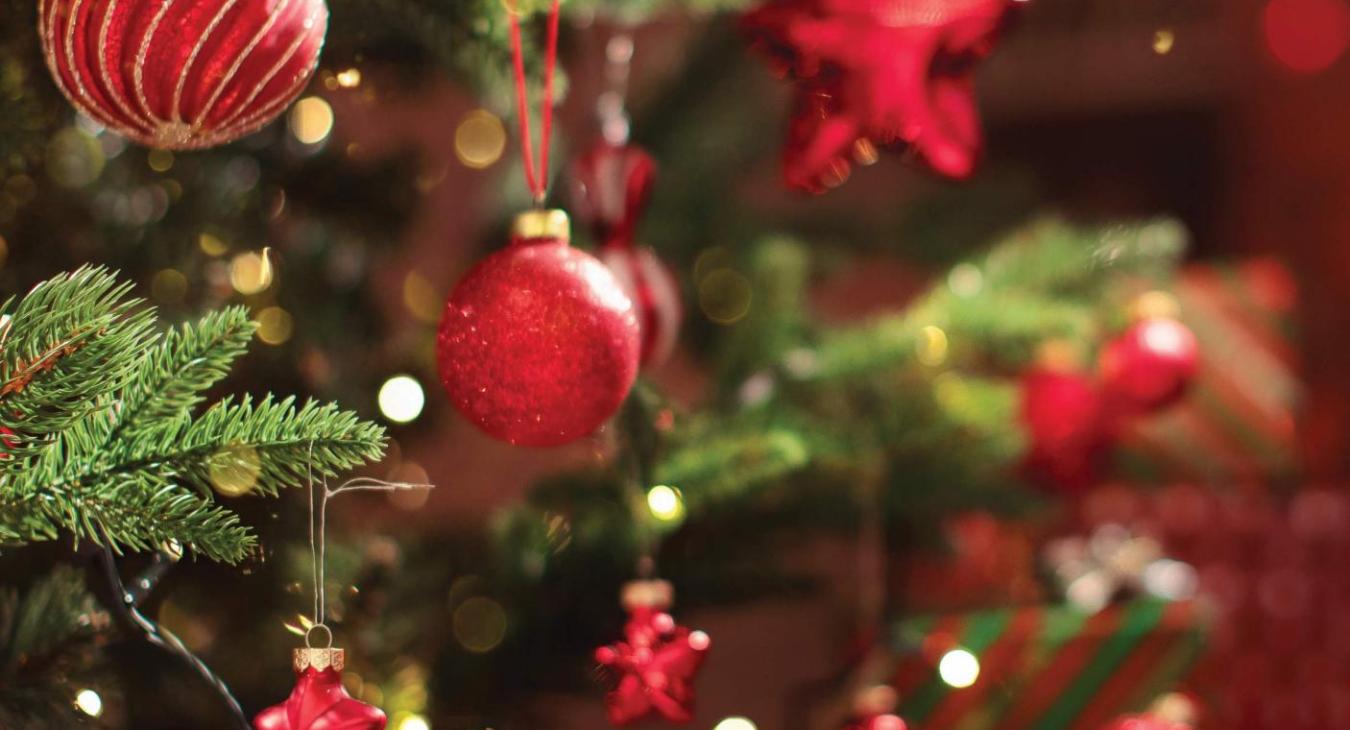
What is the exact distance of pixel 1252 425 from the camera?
1.55 meters

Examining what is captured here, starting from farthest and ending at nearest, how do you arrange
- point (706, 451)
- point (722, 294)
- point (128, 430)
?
point (722, 294) → point (706, 451) → point (128, 430)

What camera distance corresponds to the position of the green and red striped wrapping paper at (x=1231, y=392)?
151 centimetres

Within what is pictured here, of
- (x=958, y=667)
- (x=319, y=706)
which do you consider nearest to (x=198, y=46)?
(x=319, y=706)

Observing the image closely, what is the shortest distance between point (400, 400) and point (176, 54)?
0.33m

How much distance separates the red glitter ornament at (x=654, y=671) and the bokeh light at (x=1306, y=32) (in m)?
1.89

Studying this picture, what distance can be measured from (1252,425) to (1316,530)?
7.0 inches

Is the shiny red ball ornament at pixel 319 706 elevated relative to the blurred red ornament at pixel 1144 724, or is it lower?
lower

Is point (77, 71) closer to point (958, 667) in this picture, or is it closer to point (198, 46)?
point (198, 46)

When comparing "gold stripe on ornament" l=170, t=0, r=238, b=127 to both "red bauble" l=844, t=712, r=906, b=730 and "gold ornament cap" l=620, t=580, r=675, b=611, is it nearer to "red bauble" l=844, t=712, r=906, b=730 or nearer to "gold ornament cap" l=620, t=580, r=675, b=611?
"gold ornament cap" l=620, t=580, r=675, b=611

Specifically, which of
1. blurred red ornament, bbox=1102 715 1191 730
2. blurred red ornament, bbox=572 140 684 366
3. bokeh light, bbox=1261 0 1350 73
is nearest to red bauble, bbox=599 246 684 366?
blurred red ornament, bbox=572 140 684 366

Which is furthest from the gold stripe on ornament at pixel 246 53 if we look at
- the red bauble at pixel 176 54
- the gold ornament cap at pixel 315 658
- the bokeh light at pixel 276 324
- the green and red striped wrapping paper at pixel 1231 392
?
the green and red striped wrapping paper at pixel 1231 392

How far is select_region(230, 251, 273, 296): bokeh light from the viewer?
0.85 metres

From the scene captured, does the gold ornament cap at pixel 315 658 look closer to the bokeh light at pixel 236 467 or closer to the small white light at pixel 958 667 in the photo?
the bokeh light at pixel 236 467

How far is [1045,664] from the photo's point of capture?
896 millimetres
